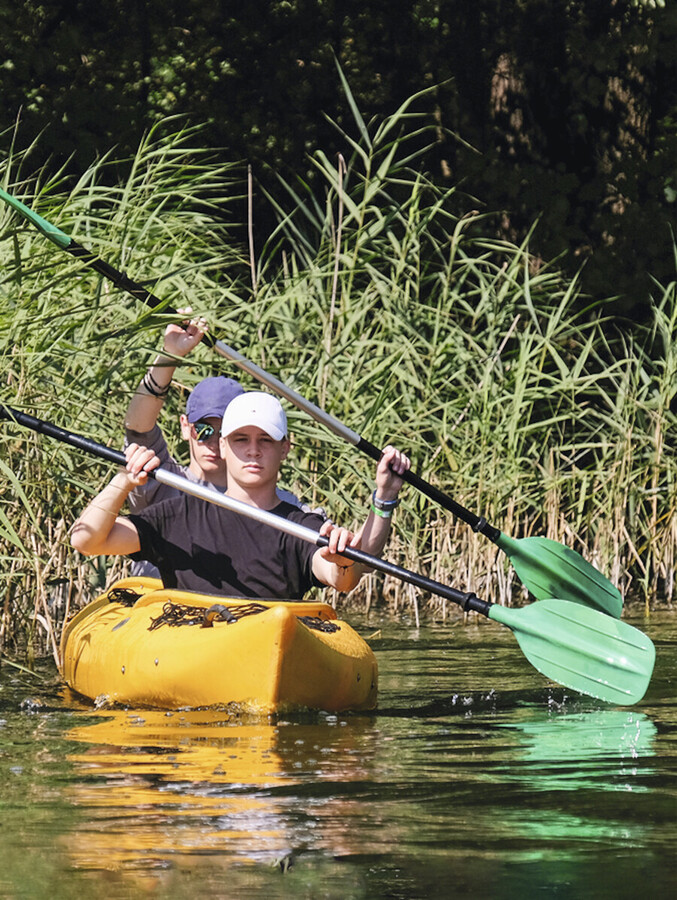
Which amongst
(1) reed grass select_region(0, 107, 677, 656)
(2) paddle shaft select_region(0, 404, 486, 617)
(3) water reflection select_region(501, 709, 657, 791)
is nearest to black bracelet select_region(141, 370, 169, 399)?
(1) reed grass select_region(0, 107, 677, 656)

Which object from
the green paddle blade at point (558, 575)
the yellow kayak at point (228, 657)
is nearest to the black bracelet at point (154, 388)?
the yellow kayak at point (228, 657)

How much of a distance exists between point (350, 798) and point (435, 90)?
28.5 feet

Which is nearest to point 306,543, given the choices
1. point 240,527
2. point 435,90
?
point 240,527

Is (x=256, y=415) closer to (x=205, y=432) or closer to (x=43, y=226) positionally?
(x=205, y=432)

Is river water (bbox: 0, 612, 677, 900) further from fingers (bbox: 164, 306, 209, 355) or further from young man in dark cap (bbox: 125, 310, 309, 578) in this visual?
fingers (bbox: 164, 306, 209, 355)

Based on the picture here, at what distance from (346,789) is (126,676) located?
1.44m

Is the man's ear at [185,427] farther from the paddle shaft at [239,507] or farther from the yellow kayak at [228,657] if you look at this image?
the yellow kayak at [228,657]

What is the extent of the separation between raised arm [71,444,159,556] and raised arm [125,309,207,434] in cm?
55

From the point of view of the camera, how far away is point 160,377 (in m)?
5.59

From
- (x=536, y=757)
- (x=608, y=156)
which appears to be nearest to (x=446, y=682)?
(x=536, y=757)

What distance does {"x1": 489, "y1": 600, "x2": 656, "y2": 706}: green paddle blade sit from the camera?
500cm

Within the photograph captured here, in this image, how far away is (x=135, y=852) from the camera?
3.12 m

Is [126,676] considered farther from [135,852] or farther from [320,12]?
[320,12]

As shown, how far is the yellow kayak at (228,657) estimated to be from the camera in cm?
472
